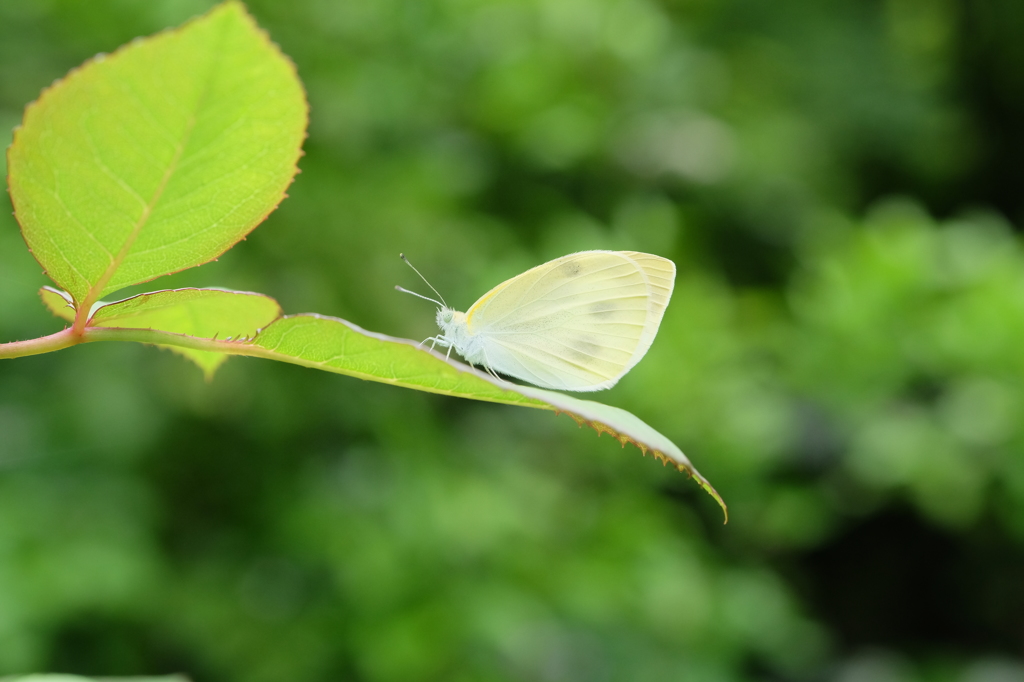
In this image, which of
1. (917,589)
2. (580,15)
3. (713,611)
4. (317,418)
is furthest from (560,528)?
(917,589)

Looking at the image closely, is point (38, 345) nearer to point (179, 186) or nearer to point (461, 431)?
point (179, 186)

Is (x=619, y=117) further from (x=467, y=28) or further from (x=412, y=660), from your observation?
(x=412, y=660)

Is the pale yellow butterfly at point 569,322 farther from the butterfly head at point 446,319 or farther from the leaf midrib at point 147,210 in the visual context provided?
the leaf midrib at point 147,210


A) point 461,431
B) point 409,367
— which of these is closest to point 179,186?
point 409,367

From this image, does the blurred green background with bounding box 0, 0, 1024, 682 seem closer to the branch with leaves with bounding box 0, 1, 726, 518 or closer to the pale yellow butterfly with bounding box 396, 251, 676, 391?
the pale yellow butterfly with bounding box 396, 251, 676, 391

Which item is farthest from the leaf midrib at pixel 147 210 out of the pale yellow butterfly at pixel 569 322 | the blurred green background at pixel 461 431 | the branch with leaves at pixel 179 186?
the blurred green background at pixel 461 431

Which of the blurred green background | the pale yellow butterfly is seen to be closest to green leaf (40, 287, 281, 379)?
the pale yellow butterfly
